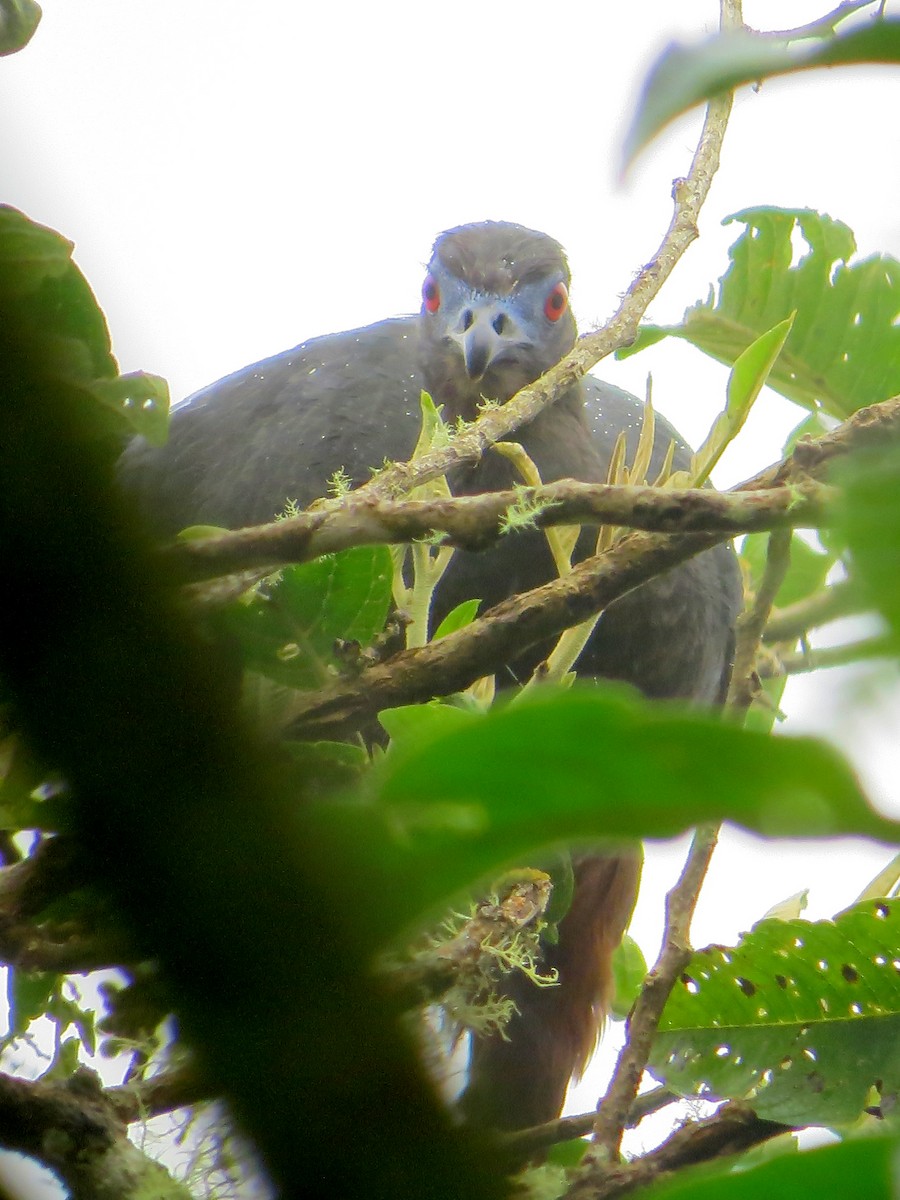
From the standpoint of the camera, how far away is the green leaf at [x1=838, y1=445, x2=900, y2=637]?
43 centimetres

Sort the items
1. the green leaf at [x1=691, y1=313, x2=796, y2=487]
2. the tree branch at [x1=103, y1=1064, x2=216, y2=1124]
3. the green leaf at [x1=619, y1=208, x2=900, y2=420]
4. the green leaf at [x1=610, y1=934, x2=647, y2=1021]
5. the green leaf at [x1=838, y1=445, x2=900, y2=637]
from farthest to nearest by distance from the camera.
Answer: the green leaf at [x1=619, y1=208, x2=900, y2=420] → the green leaf at [x1=610, y1=934, x2=647, y2=1021] → the green leaf at [x1=691, y1=313, x2=796, y2=487] → the tree branch at [x1=103, y1=1064, x2=216, y2=1124] → the green leaf at [x1=838, y1=445, x2=900, y2=637]

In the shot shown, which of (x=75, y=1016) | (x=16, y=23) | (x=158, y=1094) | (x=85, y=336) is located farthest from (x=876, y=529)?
(x=16, y=23)

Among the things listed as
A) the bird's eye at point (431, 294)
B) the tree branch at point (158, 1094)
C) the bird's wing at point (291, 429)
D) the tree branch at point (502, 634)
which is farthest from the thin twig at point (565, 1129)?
the bird's eye at point (431, 294)

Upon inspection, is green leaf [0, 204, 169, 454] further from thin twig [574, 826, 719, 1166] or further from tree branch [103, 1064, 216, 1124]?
thin twig [574, 826, 719, 1166]

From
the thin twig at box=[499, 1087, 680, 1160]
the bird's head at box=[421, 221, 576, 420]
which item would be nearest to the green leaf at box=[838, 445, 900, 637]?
the thin twig at box=[499, 1087, 680, 1160]

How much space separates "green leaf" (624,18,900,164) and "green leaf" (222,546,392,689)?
3.42ft

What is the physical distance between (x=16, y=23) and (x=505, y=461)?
177cm

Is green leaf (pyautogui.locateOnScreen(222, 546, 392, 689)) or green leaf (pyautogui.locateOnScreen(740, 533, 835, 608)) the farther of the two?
green leaf (pyautogui.locateOnScreen(740, 533, 835, 608))

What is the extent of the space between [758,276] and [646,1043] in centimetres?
224

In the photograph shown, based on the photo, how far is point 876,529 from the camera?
43cm

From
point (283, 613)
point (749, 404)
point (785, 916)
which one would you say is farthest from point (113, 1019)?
point (785, 916)

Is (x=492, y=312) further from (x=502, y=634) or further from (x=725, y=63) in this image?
(x=725, y=63)

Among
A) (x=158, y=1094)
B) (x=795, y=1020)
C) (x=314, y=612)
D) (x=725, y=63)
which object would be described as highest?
(x=725, y=63)

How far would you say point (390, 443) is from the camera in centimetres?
384
